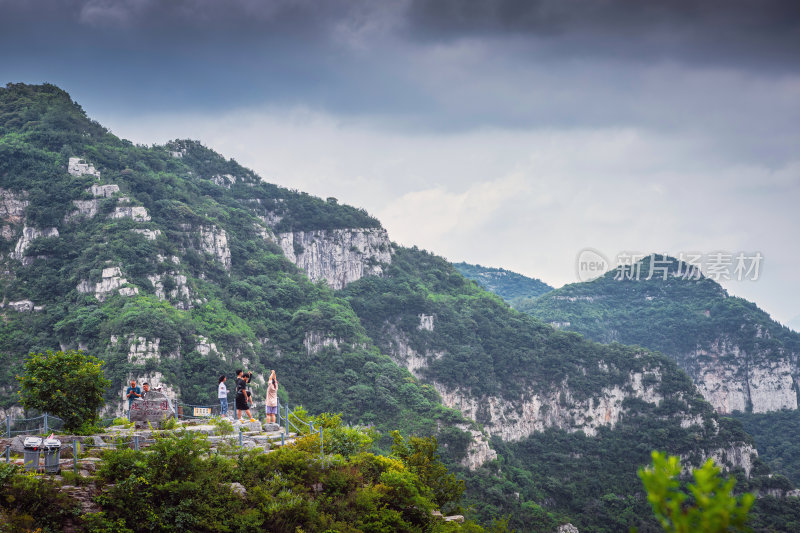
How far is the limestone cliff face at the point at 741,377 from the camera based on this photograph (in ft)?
443

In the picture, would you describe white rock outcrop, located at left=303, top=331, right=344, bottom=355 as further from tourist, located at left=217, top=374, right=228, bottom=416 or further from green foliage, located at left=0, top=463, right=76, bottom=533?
green foliage, located at left=0, top=463, right=76, bottom=533

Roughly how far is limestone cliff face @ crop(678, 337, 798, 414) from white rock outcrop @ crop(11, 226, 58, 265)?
11381cm

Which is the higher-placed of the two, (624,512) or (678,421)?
(678,421)

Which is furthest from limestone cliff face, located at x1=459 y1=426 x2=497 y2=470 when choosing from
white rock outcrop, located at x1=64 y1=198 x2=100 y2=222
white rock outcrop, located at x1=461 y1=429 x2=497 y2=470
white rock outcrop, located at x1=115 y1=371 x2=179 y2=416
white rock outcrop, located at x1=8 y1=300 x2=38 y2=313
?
white rock outcrop, located at x1=64 y1=198 x2=100 y2=222

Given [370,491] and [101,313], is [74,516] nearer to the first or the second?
[370,491]

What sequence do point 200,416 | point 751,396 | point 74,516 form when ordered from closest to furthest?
point 74,516 < point 200,416 < point 751,396

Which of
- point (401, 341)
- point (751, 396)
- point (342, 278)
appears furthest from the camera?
point (751, 396)

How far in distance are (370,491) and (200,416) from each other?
7644mm

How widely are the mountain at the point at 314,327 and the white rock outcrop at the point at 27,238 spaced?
0.57ft

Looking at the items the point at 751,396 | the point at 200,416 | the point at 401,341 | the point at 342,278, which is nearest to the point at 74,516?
the point at 200,416

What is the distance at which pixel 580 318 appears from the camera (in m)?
151

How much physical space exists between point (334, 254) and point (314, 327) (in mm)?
27112

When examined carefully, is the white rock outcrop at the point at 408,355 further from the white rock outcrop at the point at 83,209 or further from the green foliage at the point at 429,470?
the green foliage at the point at 429,470

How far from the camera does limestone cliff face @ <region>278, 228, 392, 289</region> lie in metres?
112
